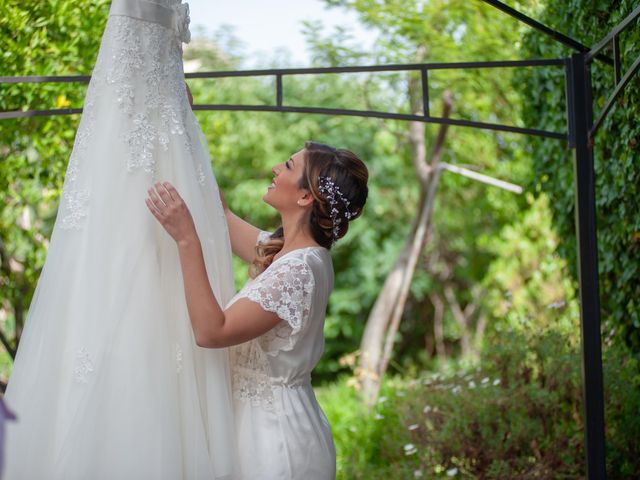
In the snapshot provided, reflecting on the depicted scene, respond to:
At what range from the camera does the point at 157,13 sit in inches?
84.7

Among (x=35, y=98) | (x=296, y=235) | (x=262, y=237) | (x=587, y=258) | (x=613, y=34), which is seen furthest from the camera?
(x=35, y=98)

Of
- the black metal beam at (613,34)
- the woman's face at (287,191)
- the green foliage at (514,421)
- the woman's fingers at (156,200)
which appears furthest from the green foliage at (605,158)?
the woman's fingers at (156,200)

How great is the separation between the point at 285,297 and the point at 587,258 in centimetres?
146

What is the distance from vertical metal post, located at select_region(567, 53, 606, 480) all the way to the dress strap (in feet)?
5.08

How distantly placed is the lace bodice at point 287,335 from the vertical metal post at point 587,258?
4.11 feet

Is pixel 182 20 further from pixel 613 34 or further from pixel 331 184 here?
pixel 613 34

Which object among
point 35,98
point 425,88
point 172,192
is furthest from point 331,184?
point 35,98

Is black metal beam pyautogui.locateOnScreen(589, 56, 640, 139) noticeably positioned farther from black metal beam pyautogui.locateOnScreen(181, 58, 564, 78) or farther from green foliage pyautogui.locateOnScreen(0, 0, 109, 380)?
green foliage pyautogui.locateOnScreen(0, 0, 109, 380)

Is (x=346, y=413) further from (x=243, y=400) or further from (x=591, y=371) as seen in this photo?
(x=243, y=400)

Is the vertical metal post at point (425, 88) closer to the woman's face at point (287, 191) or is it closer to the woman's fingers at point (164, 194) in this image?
the woman's face at point (287, 191)

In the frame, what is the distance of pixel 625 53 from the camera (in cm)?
316

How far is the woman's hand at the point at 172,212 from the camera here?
2.01 metres

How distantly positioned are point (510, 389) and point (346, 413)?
93.3 inches

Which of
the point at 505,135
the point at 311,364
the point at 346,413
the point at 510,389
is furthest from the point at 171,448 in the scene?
the point at 505,135
